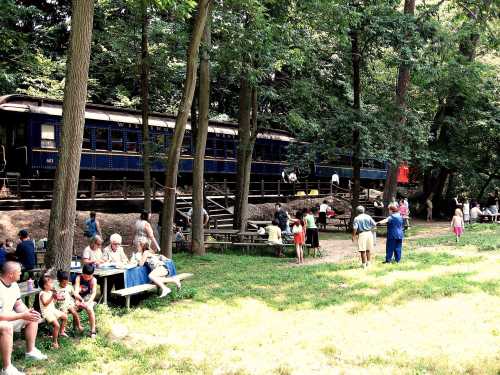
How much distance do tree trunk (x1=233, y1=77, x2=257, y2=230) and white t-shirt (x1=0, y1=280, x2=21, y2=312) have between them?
1276 centimetres

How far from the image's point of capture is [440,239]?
1888cm

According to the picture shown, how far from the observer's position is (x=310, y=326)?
8359 millimetres

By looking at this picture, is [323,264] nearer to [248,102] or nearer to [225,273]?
[225,273]

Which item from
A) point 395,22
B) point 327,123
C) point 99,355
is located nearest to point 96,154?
point 327,123

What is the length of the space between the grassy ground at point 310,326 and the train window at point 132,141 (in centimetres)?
1195

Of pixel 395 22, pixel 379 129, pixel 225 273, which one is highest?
pixel 395 22

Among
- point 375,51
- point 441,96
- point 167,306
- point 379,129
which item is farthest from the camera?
point 441,96

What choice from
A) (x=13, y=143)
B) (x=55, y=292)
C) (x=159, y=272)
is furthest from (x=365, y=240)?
(x=13, y=143)

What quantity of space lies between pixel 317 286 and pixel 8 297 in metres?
6.59

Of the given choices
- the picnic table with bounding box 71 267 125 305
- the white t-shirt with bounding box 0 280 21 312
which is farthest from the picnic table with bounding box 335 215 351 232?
the white t-shirt with bounding box 0 280 21 312

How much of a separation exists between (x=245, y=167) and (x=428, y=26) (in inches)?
329

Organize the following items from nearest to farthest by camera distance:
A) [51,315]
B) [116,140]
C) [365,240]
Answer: [51,315]
[365,240]
[116,140]

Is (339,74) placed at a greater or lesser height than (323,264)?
greater

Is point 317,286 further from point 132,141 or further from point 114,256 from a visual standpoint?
point 132,141
